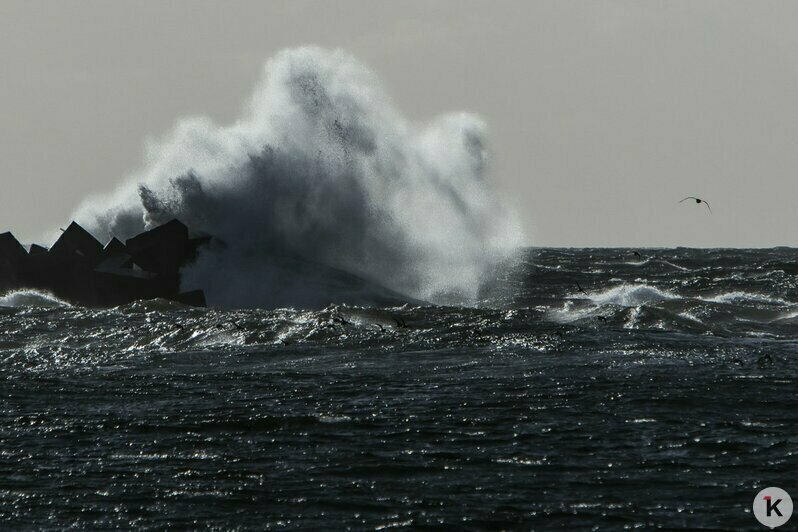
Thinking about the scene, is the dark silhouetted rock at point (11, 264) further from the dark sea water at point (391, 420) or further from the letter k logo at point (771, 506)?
the letter k logo at point (771, 506)

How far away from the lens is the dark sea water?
17266 millimetres

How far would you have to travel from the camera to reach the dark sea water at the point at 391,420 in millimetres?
17266

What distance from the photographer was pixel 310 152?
6166 cm

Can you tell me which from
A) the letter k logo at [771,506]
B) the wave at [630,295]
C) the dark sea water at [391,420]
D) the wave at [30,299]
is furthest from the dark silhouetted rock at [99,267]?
the letter k logo at [771,506]

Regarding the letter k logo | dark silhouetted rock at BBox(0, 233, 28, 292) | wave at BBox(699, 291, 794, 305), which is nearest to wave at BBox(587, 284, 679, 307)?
wave at BBox(699, 291, 794, 305)

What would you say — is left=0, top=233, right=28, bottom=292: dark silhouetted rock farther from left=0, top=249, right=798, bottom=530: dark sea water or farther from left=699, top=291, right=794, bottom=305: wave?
left=699, top=291, right=794, bottom=305: wave

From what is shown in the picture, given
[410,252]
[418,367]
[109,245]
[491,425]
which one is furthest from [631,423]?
[410,252]

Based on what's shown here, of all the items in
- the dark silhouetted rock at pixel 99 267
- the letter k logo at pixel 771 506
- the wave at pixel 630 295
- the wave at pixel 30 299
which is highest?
the dark silhouetted rock at pixel 99 267

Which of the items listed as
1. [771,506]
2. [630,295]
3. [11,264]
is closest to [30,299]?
[11,264]

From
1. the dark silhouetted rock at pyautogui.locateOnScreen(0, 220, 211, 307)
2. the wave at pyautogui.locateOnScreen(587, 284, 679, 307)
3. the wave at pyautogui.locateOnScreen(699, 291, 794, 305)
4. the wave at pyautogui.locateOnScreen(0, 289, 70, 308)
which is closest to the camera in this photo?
the wave at pyautogui.locateOnScreen(0, 289, 70, 308)

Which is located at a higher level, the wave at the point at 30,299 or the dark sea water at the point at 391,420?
the wave at the point at 30,299

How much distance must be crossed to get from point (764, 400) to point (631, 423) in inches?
150

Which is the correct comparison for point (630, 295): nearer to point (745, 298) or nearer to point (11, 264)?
point (745, 298)

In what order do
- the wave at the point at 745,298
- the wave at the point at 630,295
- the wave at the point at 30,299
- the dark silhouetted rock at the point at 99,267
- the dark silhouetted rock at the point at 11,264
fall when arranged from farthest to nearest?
the wave at the point at 630,295, the wave at the point at 745,298, the dark silhouetted rock at the point at 11,264, the dark silhouetted rock at the point at 99,267, the wave at the point at 30,299
